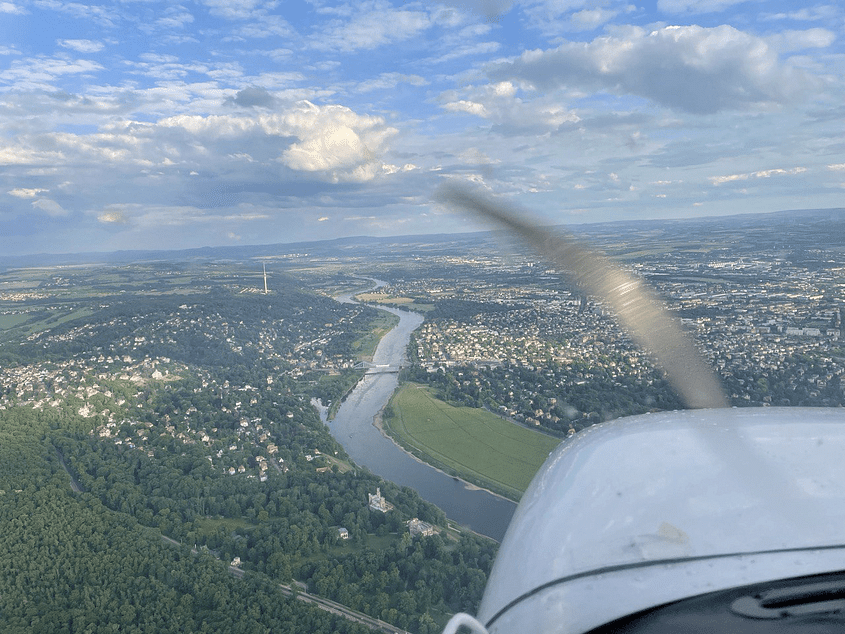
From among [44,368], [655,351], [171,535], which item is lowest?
[171,535]

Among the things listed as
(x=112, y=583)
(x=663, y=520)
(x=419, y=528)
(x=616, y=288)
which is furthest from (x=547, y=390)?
(x=663, y=520)

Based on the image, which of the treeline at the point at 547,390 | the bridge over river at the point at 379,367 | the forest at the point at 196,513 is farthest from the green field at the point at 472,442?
the bridge over river at the point at 379,367

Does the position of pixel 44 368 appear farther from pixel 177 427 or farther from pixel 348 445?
pixel 348 445

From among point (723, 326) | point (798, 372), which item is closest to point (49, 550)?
point (798, 372)

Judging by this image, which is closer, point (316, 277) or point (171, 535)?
point (171, 535)

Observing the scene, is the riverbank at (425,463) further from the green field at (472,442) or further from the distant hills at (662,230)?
the distant hills at (662,230)

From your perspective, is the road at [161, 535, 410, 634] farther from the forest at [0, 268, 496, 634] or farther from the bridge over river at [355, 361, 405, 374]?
the bridge over river at [355, 361, 405, 374]

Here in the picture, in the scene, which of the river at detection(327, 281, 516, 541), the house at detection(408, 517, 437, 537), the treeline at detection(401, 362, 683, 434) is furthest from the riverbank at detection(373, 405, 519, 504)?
the treeline at detection(401, 362, 683, 434)
